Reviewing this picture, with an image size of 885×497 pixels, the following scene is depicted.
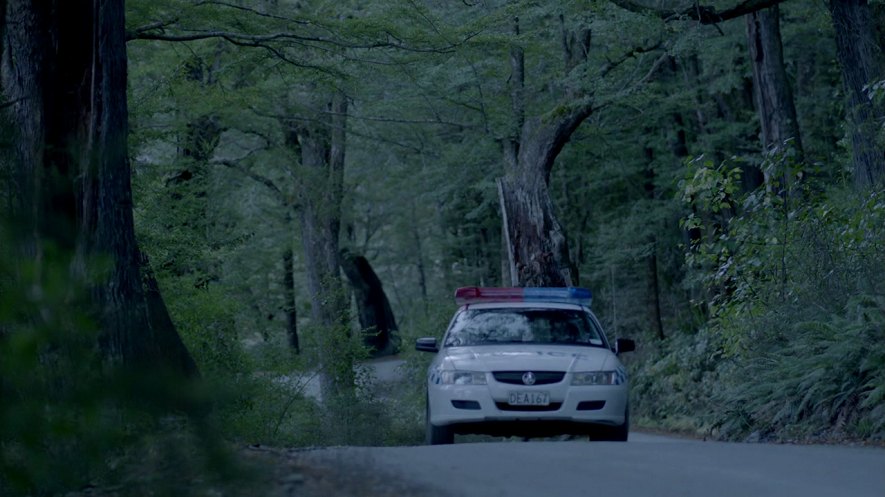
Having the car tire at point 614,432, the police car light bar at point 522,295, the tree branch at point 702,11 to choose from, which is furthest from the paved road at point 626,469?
the tree branch at point 702,11

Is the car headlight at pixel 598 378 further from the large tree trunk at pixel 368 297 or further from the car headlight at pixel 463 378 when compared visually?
the large tree trunk at pixel 368 297

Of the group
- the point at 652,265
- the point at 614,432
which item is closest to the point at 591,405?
the point at 614,432

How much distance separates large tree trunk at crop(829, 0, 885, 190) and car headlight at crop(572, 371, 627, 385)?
6.83 metres

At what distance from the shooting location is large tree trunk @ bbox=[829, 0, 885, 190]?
17250 millimetres

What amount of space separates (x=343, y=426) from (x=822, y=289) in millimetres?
7226

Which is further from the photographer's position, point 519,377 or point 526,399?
point 519,377

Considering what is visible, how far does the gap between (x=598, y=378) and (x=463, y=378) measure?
142cm

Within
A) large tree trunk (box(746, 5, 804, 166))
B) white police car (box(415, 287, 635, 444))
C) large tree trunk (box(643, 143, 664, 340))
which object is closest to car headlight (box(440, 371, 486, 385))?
white police car (box(415, 287, 635, 444))

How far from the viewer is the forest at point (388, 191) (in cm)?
410

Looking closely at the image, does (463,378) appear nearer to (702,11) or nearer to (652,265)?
(702,11)

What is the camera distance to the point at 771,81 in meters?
21.8

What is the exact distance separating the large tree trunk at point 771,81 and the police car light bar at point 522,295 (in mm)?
9092

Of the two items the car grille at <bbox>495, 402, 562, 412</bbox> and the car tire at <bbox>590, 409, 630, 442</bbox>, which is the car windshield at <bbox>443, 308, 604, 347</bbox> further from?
the car grille at <bbox>495, 402, 562, 412</bbox>

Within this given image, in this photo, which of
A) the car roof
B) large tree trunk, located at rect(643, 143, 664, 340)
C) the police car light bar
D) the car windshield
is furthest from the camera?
large tree trunk, located at rect(643, 143, 664, 340)
